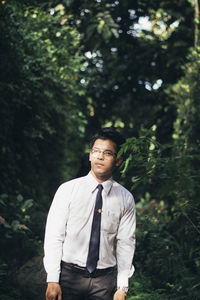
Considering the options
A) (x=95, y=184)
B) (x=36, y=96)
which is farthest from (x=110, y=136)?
(x=36, y=96)

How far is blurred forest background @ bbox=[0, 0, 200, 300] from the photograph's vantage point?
5047 millimetres

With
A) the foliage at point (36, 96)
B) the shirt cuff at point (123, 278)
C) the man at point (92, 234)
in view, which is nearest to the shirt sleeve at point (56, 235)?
the man at point (92, 234)

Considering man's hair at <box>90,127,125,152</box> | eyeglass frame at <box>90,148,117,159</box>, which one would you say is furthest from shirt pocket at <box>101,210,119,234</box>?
man's hair at <box>90,127,125,152</box>

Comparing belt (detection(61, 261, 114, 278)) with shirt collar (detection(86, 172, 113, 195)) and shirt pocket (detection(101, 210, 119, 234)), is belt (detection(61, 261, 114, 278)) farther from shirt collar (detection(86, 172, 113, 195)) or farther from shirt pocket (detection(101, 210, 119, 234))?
shirt collar (detection(86, 172, 113, 195))

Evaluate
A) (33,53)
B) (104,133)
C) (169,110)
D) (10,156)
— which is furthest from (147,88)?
(104,133)

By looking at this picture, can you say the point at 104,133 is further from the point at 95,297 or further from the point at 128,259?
the point at 95,297

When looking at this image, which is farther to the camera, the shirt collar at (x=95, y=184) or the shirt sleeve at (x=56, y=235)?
the shirt collar at (x=95, y=184)

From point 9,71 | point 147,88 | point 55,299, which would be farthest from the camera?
point 147,88

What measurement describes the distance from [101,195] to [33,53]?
4.66 meters

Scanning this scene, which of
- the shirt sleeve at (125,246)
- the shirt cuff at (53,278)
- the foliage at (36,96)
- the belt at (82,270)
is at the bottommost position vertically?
the shirt cuff at (53,278)

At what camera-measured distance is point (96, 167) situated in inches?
115

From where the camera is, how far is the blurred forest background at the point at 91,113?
Result: 16.6 ft

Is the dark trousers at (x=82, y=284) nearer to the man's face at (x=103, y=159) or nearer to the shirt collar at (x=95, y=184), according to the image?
the shirt collar at (x=95, y=184)

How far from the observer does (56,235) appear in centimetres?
276
